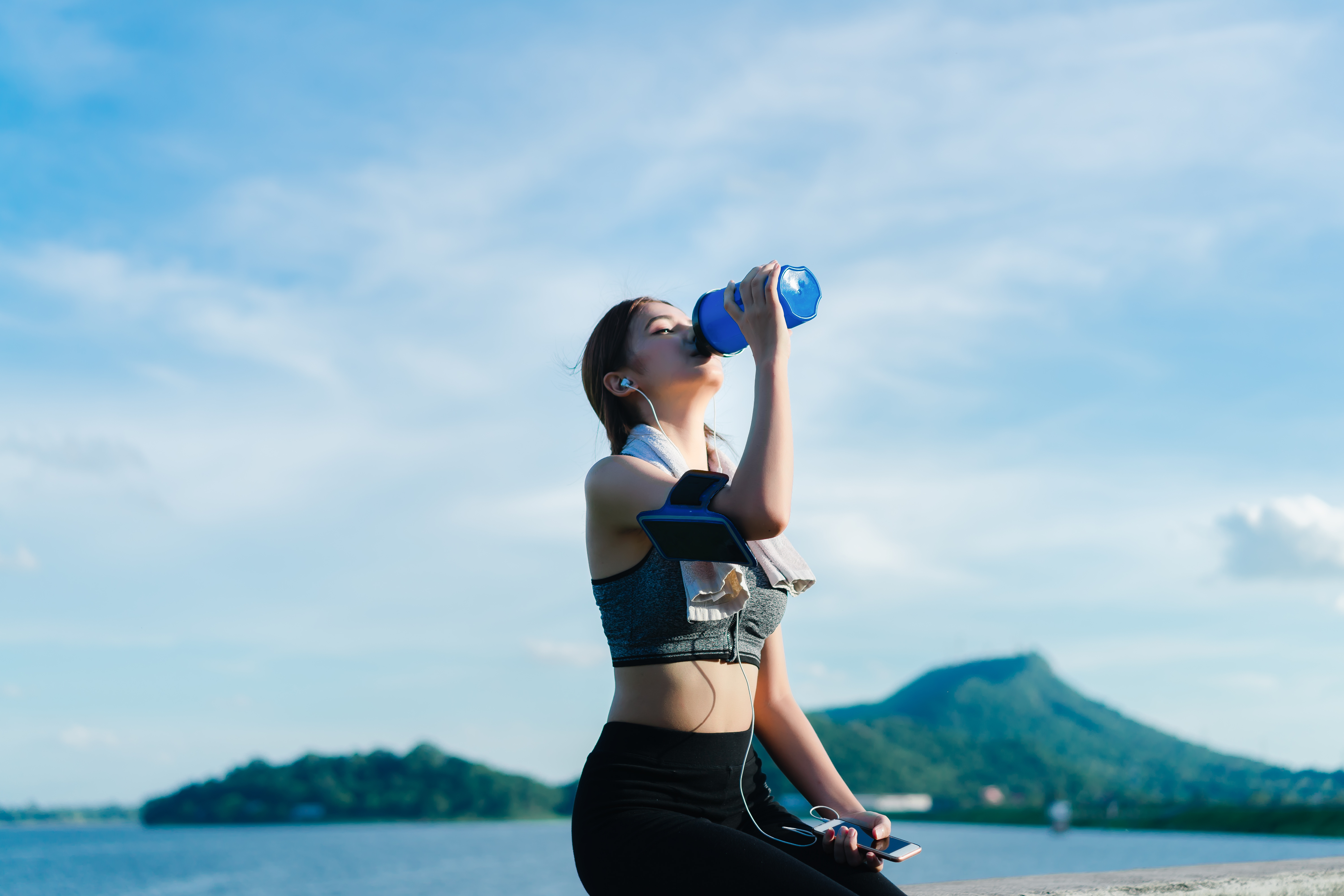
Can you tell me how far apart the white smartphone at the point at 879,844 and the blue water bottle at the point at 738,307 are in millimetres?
1284

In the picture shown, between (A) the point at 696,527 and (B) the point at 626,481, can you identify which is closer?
(A) the point at 696,527

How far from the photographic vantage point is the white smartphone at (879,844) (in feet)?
8.87

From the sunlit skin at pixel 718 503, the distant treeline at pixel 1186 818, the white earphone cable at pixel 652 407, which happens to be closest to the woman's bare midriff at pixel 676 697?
the sunlit skin at pixel 718 503

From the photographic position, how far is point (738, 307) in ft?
8.93

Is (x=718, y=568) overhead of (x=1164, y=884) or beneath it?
overhead

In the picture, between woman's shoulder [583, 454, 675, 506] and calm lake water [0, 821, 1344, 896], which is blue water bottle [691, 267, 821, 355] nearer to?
woman's shoulder [583, 454, 675, 506]

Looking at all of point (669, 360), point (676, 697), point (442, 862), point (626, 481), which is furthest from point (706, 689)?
point (442, 862)

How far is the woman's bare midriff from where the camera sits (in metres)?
2.58

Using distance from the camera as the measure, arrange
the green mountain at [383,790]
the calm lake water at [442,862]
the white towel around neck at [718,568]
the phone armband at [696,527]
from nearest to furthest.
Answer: the phone armband at [696,527]
the white towel around neck at [718,568]
the calm lake water at [442,862]
the green mountain at [383,790]

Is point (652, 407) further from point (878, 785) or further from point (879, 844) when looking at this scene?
point (878, 785)

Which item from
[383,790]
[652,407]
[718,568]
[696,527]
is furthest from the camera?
[383,790]

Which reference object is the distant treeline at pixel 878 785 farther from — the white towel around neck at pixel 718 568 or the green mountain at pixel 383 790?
the white towel around neck at pixel 718 568

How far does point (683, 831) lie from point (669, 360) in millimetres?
1329

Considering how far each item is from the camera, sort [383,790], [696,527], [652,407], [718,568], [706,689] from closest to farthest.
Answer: [696,527], [718,568], [706,689], [652,407], [383,790]
